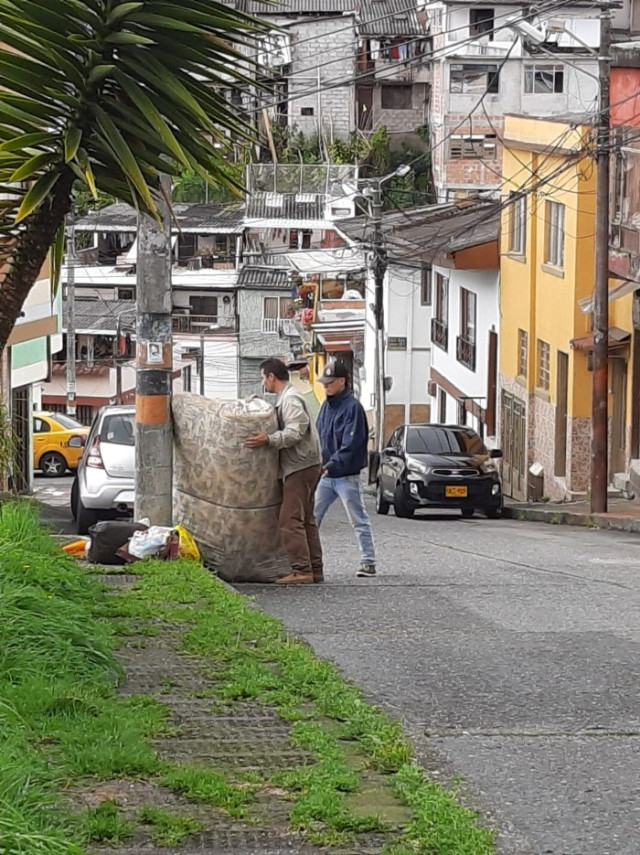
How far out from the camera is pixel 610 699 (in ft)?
23.8

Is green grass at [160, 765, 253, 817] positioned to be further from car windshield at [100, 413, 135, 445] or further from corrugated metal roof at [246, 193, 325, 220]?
corrugated metal roof at [246, 193, 325, 220]

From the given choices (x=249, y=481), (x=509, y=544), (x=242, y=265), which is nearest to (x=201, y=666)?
(x=249, y=481)

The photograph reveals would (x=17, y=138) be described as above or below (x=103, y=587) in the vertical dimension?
above

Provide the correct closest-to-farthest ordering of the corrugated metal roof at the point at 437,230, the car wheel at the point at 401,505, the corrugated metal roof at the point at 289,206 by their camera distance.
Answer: the car wheel at the point at 401,505 < the corrugated metal roof at the point at 437,230 < the corrugated metal roof at the point at 289,206

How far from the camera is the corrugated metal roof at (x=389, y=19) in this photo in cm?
6475

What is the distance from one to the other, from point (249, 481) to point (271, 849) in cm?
695

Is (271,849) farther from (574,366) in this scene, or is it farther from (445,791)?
(574,366)

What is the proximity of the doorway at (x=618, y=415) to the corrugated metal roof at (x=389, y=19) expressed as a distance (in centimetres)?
3847

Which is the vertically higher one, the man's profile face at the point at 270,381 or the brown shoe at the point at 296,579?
the man's profile face at the point at 270,381

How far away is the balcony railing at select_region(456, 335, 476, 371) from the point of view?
4034 centimetres

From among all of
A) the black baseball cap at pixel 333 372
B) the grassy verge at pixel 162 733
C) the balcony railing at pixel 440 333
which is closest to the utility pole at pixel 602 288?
the black baseball cap at pixel 333 372

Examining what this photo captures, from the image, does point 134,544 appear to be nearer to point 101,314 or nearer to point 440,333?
point 440,333

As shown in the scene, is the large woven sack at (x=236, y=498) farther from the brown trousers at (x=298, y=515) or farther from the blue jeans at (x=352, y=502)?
the blue jeans at (x=352, y=502)

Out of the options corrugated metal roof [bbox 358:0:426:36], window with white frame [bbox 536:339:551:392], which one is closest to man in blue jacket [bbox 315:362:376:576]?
window with white frame [bbox 536:339:551:392]
